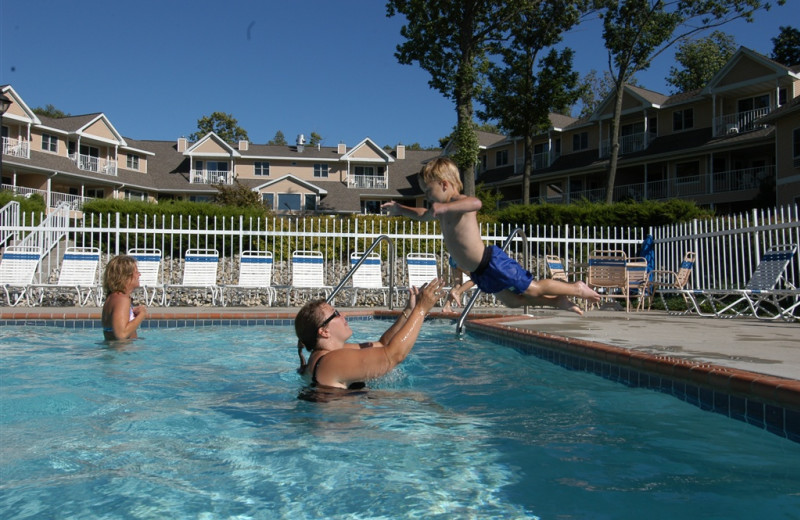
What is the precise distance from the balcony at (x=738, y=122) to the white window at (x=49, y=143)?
35.8m

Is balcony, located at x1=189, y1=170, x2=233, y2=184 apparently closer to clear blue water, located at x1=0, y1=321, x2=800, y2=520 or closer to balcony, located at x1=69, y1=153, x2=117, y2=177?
balcony, located at x1=69, y1=153, x2=117, y2=177

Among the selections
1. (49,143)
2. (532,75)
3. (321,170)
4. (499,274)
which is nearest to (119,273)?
(499,274)

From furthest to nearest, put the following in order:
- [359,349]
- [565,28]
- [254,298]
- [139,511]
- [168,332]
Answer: [565,28], [254,298], [168,332], [359,349], [139,511]

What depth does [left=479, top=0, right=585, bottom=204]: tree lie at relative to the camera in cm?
2544

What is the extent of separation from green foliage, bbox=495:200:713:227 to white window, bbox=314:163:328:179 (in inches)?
1166

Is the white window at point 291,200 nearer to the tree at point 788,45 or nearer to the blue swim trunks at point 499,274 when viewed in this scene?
the tree at point 788,45

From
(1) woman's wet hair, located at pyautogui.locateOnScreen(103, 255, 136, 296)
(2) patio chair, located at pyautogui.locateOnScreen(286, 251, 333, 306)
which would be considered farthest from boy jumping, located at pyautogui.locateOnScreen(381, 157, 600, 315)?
(2) patio chair, located at pyautogui.locateOnScreen(286, 251, 333, 306)

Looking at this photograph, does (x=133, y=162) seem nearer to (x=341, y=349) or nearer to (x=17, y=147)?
(x=17, y=147)

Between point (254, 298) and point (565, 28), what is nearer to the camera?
point (254, 298)

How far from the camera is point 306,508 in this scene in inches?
108

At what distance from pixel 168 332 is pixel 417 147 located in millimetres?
63704

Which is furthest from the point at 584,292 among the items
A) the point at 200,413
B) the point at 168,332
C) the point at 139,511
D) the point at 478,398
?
the point at 168,332

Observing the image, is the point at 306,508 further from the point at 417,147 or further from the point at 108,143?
the point at 417,147

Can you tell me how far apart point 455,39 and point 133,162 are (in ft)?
91.3
